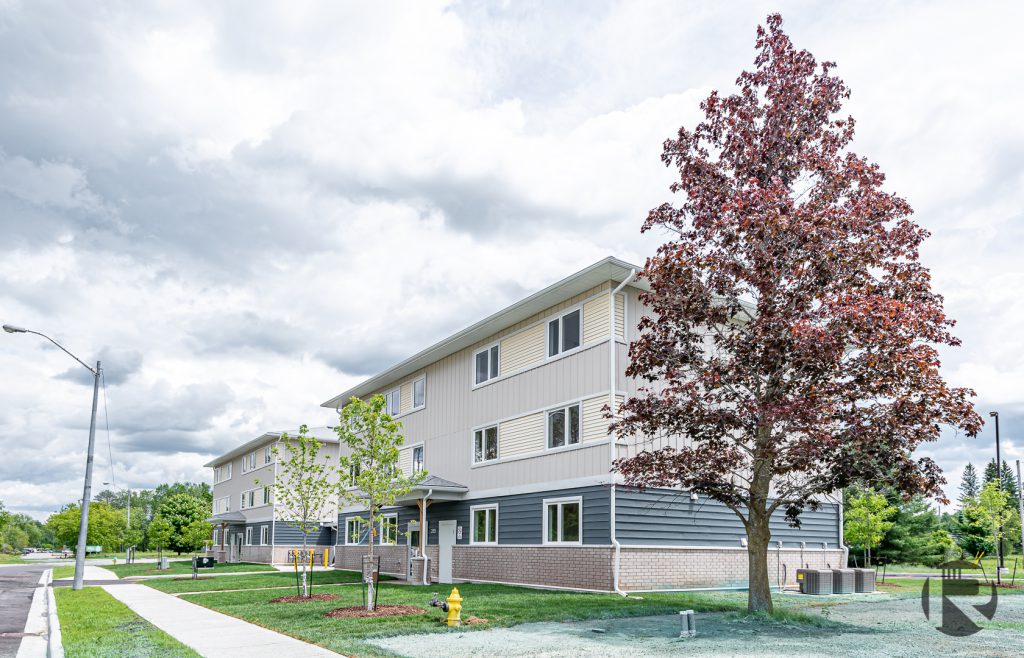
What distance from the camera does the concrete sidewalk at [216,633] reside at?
455 inches

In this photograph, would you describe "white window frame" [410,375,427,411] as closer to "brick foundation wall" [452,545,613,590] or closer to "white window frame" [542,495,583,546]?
"brick foundation wall" [452,545,613,590]

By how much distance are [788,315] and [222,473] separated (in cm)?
6008

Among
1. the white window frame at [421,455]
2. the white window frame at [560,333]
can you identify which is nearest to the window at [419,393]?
the white window frame at [421,455]

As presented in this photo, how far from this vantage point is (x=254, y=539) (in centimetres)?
5366

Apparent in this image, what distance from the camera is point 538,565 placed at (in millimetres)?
22766

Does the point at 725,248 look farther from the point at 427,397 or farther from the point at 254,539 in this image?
the point at 254,539

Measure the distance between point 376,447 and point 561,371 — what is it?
7215 millimetres

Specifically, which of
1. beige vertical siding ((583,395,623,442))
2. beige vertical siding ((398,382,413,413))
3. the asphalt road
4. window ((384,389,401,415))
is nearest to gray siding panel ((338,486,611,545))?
beige vertical siding ((583,395,623,442))

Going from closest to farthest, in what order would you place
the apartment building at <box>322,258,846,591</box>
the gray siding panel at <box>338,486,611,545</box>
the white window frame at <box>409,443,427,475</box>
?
the gray siding panel at <box>338,486,611,545</box> < the apartment building at <box>322,258,846,591</box> < the white window frame at <box>409,443,427,475</box>

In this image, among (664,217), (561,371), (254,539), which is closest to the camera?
(664,217)

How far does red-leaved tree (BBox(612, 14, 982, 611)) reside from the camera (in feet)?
43.5

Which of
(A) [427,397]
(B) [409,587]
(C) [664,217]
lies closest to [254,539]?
(A) [427,397]

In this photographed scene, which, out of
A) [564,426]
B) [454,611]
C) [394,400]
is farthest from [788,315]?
[394,400]

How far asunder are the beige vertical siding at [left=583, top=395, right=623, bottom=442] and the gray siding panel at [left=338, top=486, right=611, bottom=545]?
52.2 inches
